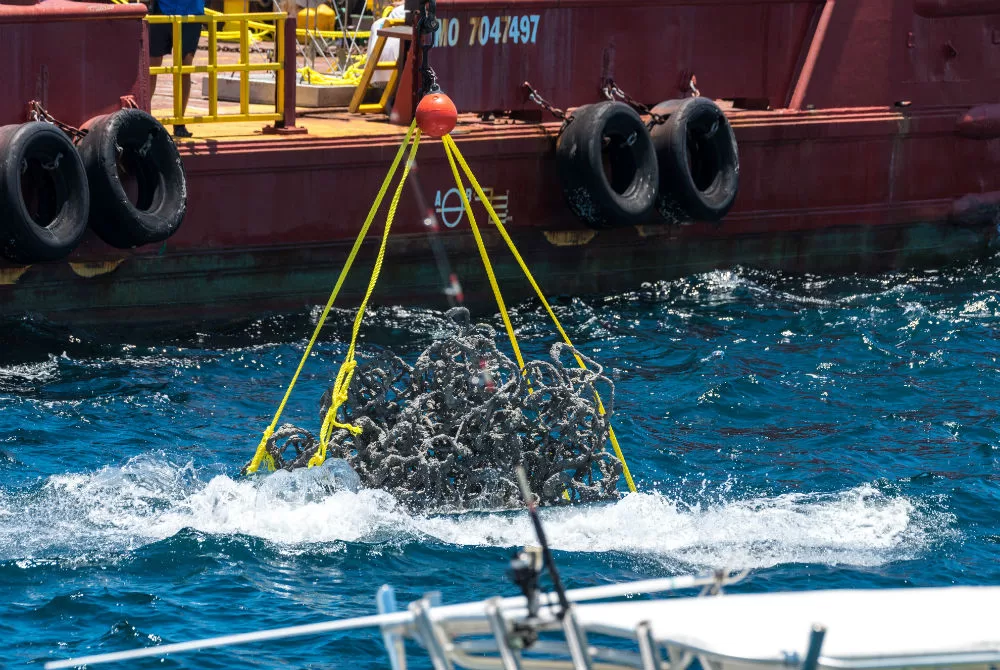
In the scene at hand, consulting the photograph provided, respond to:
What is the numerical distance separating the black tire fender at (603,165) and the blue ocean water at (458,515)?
37.5 inches

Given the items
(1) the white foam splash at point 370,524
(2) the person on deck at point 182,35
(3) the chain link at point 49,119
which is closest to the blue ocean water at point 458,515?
(1) the white foam splash at point 370,524

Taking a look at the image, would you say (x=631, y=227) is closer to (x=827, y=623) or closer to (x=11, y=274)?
(x=11, y=274)

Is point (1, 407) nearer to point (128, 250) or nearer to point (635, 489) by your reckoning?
point (128, 250)

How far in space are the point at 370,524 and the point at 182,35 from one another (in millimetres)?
6707

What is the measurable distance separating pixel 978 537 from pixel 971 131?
7869 millimetres

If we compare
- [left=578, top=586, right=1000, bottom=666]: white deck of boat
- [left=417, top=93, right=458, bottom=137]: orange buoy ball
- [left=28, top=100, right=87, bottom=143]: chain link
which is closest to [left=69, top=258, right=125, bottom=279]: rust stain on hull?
[left=28, top=100, right=87, bottom=143]: chain link

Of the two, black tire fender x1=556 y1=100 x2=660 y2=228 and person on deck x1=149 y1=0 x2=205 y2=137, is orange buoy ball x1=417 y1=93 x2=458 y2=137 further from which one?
black tire fender x1=556 y1=100 x2=660 y2=228

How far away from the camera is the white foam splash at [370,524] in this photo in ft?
24.8

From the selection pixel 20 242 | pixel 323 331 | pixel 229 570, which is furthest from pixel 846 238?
pixel 229 570

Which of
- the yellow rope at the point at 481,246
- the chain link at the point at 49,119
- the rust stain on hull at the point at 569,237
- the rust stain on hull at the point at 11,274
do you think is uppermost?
the chain link at the point at 49,119

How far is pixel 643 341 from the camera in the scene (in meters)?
12.1

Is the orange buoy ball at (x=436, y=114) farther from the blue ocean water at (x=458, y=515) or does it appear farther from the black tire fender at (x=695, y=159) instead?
the black tire fender at (x=695, y=159)

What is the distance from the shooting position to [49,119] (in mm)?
→ 10836

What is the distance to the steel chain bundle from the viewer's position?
7844 millimetres
